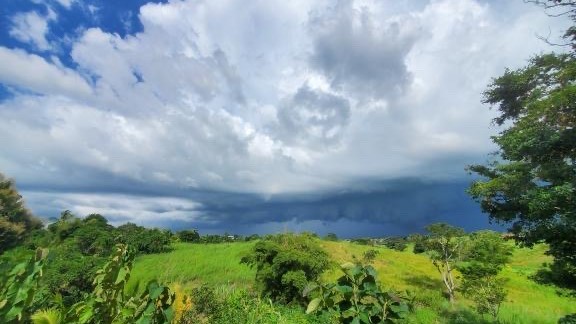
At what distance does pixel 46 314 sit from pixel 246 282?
93.8ft

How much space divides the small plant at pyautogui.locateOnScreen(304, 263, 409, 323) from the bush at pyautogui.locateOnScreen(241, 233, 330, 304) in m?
16.5

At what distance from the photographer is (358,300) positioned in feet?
7.51

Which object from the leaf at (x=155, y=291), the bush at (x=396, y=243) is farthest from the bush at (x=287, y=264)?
the bush at (x=396, y=243)

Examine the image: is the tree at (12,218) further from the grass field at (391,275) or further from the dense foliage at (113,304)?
the dense foliage at (113,304)

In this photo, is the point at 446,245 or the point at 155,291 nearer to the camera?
the point at 155,291

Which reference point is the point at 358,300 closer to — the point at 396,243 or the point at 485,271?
the point at 485,271

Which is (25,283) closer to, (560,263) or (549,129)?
(549,129)

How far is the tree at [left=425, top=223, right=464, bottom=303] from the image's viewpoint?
2692 cm

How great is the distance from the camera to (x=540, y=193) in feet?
34.6

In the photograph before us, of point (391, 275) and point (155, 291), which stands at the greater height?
point (155, 291)

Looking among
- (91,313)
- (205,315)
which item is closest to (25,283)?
(91,313)

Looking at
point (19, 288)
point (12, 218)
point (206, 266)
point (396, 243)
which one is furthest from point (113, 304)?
point (396, 243)

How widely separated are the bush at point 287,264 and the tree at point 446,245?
36.6 feet

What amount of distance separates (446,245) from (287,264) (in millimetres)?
13917
